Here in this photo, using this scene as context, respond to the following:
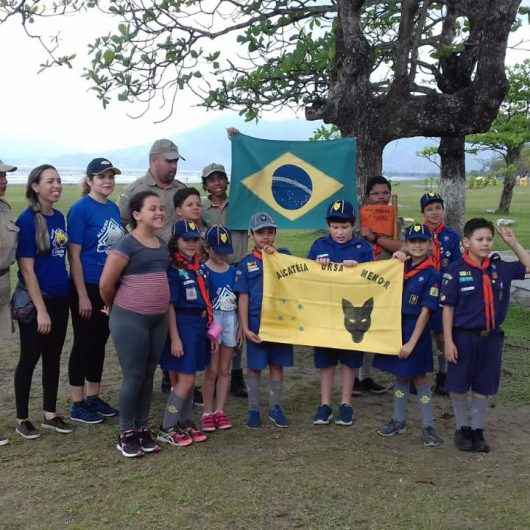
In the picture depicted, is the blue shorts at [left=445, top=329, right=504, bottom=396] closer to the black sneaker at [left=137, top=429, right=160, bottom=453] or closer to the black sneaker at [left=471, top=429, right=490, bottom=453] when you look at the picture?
the black sneaker at [left=471, top=429, right=490, bottom=453]

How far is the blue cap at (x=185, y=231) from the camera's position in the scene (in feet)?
16.1

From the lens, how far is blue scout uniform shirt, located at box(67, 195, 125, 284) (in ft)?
17.0

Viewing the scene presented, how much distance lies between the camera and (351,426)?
5.47 meters

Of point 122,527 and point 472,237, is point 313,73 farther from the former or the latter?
point 122,527

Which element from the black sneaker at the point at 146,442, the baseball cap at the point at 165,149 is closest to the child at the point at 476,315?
the black sneaker at the point at 146,442

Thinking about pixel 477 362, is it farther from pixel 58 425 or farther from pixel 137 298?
pixel 58 425

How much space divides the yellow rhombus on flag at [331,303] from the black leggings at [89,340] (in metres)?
1.29

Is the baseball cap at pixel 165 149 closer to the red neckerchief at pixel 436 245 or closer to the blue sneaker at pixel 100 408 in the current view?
the blue sneaker at pixel 100 408

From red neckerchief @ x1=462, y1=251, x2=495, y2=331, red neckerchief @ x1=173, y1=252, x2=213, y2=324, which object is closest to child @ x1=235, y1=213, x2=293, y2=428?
red neckerchief @ x1=173, y1=252, x2=213, y2=324

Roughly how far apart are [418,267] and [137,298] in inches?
85.8

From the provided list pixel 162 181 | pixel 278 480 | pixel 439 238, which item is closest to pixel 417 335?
pixel 439 238

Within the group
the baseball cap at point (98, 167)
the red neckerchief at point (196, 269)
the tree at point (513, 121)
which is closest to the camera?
the red neckerchief at point (196, 269)

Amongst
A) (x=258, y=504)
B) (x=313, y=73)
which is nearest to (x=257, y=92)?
(x=313, y=73)

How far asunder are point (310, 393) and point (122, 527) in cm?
295
